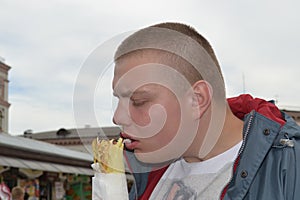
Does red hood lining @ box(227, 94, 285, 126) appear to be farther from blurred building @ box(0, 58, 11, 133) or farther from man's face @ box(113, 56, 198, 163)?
blurred building @ box(0, 58, 11, 133)

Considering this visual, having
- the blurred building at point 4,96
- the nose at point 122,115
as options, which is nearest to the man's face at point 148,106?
the nose at point 122,115

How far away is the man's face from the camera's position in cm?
147

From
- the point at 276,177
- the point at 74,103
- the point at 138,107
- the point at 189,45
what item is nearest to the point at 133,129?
the point at 138,107

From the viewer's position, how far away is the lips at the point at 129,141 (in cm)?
153

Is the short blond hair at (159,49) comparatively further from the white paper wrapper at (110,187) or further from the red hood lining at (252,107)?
the white paper wrapper at (110,187)

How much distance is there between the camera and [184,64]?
4.94 feet

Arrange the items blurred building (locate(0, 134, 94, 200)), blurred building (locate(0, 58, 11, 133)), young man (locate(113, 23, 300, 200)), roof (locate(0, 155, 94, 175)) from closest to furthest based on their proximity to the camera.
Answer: young man (locate(113, 23, 300, 200)), roof (locate(0, 155, 94, 175)), blurred building (locate(0, 134, 94, 200)), blurred building (locate(0, 58, 11, 133))

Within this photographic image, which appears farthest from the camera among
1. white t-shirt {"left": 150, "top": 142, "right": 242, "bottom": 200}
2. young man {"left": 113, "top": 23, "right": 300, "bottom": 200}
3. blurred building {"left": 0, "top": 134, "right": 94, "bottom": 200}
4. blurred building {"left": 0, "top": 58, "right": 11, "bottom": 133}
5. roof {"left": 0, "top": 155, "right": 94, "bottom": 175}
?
blurred building {"left": 0, "top": 58, "right": 11, "bottom": 133}

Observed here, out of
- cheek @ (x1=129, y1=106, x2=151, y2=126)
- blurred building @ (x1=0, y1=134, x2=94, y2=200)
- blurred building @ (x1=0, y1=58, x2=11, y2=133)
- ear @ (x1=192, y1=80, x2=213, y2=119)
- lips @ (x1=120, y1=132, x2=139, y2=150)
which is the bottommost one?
lips @ (x1=120, y1=132, x2=139, y2=150)

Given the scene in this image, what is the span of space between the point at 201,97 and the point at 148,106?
0.18m

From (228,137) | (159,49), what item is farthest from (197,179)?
(159,49)

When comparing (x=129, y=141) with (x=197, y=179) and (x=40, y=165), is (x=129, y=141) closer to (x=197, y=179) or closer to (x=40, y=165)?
(x=197, y=179)

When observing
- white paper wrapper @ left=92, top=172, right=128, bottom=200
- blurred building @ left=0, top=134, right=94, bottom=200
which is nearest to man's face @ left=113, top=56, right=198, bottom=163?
white paper wrapper @ left=92, top=172, right=128, bottom=200

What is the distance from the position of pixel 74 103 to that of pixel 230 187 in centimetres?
53
